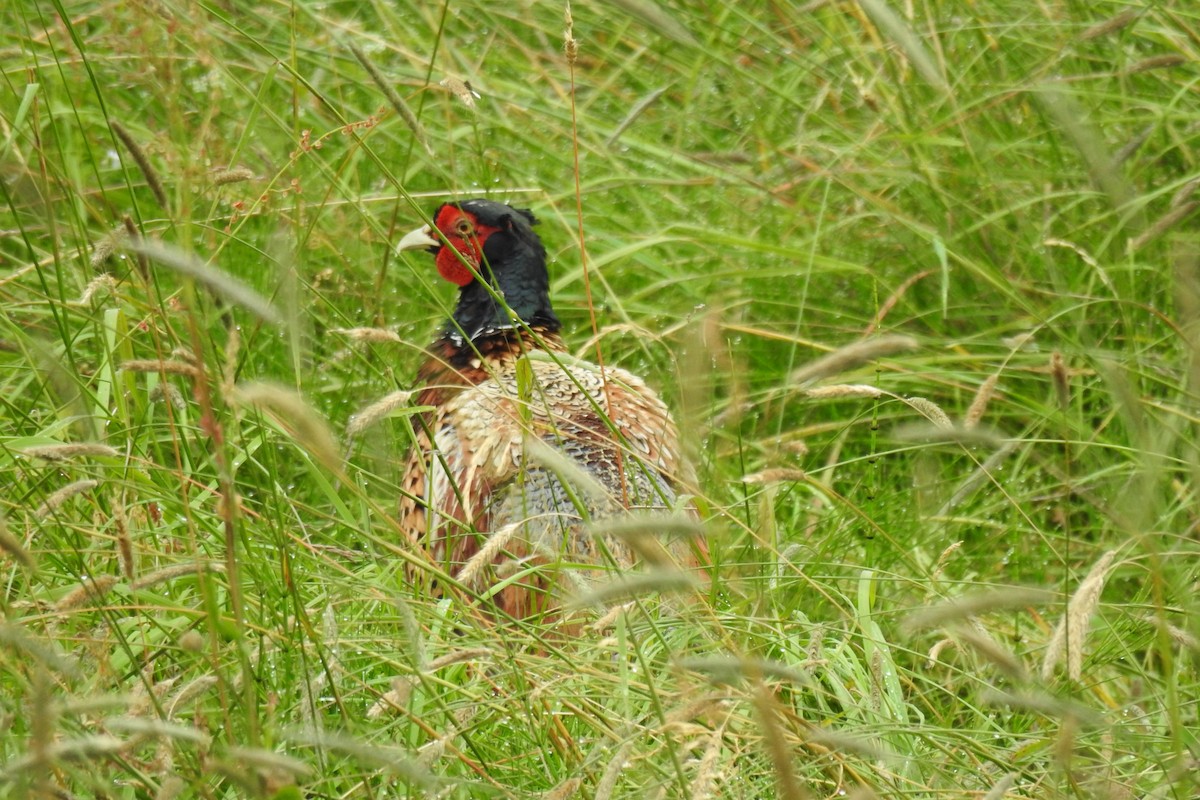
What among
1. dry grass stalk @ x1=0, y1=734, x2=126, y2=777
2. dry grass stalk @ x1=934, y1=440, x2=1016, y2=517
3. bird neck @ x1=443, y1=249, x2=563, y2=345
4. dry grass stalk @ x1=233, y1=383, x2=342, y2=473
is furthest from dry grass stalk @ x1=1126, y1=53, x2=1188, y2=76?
dry grass stalk @ x1=0, y1=734, x2=126, y2=777

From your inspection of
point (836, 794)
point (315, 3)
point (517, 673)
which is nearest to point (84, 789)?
point (517, 673)

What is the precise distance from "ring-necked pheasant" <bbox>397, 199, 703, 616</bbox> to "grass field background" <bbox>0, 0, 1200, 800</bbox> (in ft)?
0.43

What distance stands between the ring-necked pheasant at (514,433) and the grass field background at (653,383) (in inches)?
5.1

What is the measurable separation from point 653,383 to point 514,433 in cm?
138

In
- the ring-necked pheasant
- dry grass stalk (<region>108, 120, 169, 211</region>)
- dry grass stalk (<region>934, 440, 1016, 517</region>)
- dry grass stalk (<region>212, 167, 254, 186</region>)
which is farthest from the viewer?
the ring-necked pheasant

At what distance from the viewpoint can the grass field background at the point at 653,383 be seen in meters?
2.18

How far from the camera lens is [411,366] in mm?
4891

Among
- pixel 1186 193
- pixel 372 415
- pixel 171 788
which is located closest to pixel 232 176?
pixel 372 415

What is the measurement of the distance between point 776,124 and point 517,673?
3.89 meters

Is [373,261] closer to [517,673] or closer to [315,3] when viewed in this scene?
[315,3]

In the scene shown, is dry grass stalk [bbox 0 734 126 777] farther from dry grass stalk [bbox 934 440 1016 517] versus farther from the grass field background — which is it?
dry grass stalk [bbox 934 440 1016 517]

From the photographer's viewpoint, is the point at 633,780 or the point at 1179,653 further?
the point at 1179,653

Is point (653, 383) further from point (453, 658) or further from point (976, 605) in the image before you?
point (976, 605)

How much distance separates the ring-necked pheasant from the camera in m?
3.03
